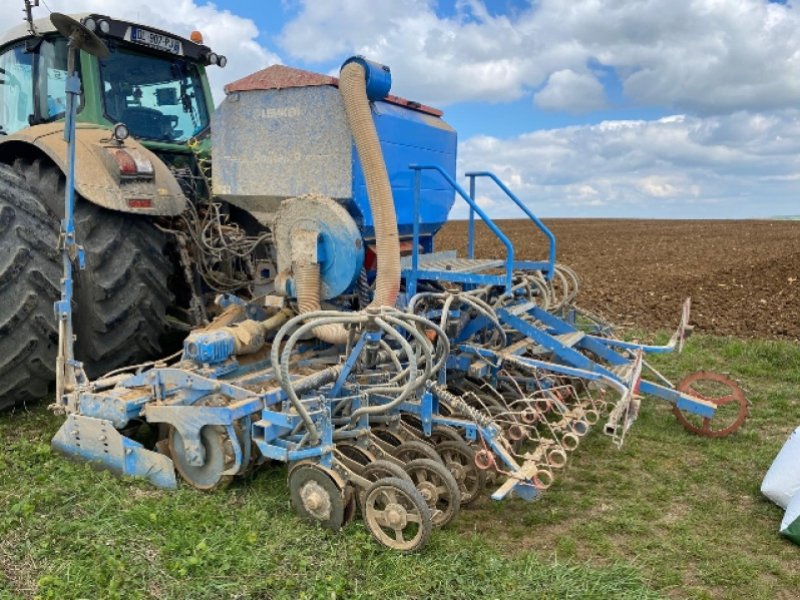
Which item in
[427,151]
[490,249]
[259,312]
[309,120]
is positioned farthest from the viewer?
[490,249]

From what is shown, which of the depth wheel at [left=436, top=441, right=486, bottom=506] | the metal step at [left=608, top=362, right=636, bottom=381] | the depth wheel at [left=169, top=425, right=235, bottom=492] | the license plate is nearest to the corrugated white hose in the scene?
the depth wheel at [left=436, top=441, right=486, bottom=506]

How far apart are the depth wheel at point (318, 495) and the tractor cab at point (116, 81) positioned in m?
3.13

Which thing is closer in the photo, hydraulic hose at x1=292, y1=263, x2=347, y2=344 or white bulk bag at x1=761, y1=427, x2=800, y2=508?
white bulk bag at x1=761, y1=427, x2=800, y2=508

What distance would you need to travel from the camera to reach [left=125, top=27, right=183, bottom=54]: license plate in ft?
17.2

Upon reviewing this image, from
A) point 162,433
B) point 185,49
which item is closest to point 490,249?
point 185,49

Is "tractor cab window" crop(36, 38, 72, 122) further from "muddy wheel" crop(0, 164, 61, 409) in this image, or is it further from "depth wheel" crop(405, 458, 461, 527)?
"depth wheel" crop(405, 458, 461, 527)

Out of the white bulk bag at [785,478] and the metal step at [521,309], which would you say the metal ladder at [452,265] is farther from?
the white bulk bag at [785,478]

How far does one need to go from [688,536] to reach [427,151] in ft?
9.82

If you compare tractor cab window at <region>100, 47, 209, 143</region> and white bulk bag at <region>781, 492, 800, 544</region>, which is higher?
tractor cab window at <region>100, 47, 209, 143</region>

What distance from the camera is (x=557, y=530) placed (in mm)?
3568

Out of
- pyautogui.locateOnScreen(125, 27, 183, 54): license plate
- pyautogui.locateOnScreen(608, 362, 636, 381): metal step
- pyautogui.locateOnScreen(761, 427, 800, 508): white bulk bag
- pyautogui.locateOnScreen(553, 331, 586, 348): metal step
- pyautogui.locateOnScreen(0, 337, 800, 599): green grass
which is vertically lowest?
pyautogui.locateOnScreen(0, 337, 800, 599): green grass

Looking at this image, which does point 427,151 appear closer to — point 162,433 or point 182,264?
point 182,264

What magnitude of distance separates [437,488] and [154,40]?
160 inches

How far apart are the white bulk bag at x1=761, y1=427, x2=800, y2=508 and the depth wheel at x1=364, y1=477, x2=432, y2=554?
2.02 meters
